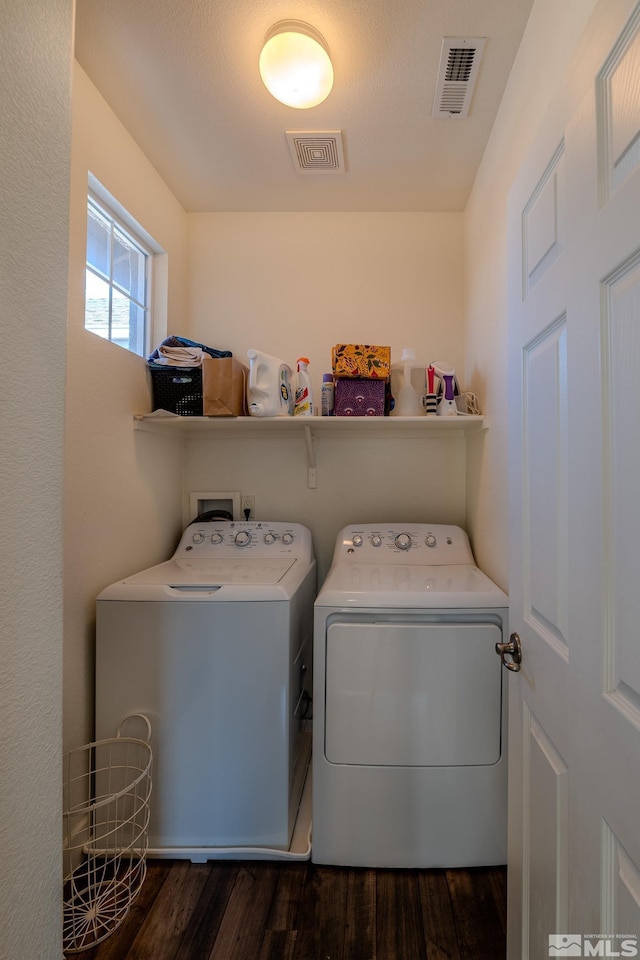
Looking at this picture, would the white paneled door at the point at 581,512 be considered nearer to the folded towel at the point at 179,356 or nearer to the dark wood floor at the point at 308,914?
the dark wood floor at the point at 308,914

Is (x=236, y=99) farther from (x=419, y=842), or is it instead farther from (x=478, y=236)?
(x=419, y=842)

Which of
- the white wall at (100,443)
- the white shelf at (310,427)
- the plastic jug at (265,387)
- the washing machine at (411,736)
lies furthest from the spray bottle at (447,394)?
the white wall at (100,443)

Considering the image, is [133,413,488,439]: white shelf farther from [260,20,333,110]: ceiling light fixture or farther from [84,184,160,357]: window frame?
[260,20,333,110]: ceiling light fixture

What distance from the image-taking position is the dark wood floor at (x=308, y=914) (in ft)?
3.75

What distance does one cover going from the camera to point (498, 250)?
5.27 ft

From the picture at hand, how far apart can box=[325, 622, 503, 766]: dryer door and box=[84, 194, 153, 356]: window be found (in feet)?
4.96

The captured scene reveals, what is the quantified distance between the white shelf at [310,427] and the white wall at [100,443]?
0.12m

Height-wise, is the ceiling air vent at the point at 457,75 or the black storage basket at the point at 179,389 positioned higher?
the ceiling air vent at the point at 457,75

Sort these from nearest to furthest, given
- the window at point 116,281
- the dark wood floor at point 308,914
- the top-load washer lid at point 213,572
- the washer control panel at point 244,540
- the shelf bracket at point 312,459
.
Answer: the dark wood floor at point 308,914 → the top-load washer lid at point 213,572 → the window at point 116,281 → the washer control panel at point 244,540 → the shelf bracket at point 312,459

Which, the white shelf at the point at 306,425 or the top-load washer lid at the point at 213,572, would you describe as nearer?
the top-load washer lid at the point at 213,572

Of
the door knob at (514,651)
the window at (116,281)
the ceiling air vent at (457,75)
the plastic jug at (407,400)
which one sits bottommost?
the door knob at (514,651)

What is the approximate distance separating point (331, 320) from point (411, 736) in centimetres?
188

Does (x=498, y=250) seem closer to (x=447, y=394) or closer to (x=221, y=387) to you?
(x=447, y=394)

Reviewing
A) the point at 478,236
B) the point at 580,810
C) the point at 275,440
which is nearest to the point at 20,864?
the point at 580,810
